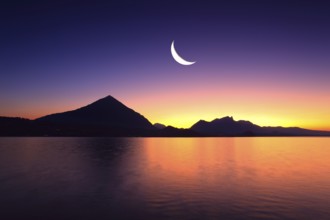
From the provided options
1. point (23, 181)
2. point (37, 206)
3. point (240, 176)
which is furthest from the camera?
point (240, 176)

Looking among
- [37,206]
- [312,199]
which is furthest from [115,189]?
[312,199]

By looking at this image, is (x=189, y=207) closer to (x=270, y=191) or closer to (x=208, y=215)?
(x=208, y=215)

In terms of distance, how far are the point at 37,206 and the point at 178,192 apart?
16.5 meters

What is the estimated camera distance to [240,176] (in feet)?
169

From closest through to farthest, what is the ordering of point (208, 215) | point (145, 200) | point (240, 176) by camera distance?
point (208, 215), point (145, 200), point (240, 176)

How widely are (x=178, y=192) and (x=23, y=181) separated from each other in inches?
980

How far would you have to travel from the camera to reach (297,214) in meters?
26.0

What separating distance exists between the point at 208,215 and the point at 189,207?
2.87 m

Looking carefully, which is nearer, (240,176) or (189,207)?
(189,207)

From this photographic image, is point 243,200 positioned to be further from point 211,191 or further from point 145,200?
point 145,200

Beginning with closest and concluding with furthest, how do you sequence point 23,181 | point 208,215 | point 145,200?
point 208,215, point 145,200, point 23,181

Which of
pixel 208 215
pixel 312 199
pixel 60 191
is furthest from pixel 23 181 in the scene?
pixel 312 199

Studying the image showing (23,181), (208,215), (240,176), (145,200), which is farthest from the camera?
(240,176)

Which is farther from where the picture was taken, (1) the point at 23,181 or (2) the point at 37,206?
(1) the point at 23,181
